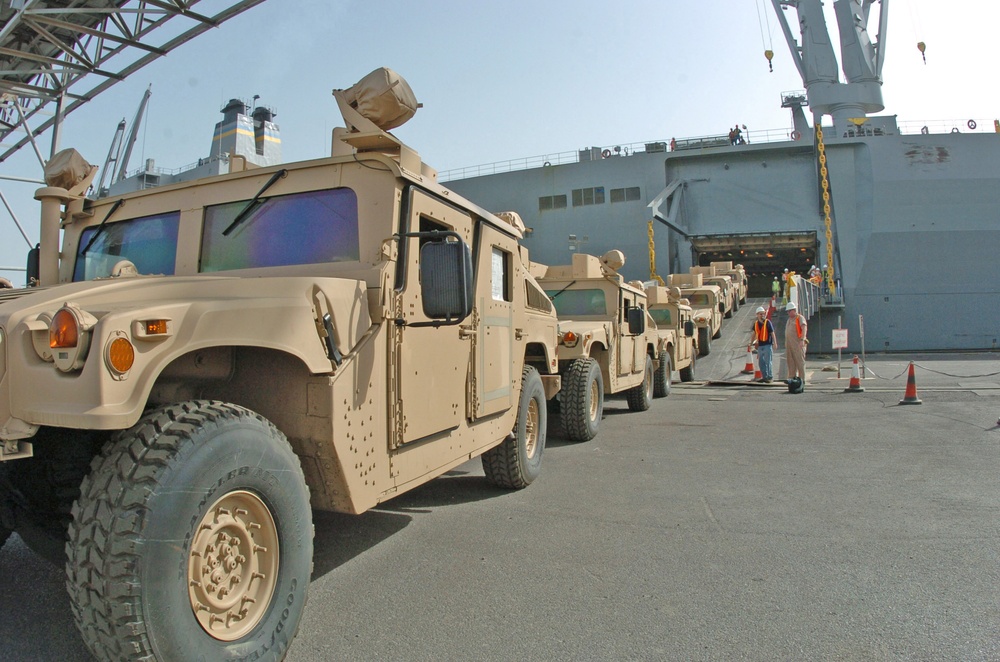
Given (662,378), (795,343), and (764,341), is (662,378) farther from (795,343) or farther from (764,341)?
(764,341)

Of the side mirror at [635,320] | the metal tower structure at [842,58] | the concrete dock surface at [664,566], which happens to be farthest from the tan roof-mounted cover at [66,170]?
the metal tower structure at [842,58]

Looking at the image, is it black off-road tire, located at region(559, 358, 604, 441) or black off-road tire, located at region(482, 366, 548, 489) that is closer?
black off-road tire, located at region(482, 366, 548, 489)

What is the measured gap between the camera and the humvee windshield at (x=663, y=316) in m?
14.1

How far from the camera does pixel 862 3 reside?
37.1 m

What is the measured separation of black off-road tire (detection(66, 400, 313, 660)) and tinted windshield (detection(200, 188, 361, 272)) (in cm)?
112

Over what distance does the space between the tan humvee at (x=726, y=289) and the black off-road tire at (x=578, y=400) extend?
56.9 feet

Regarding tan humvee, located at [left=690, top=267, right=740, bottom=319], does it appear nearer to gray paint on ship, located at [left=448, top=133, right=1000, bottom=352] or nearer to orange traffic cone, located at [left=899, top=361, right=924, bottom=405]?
gray paint on ship, located at [left=448, top=133, right=1000, bottom=352]

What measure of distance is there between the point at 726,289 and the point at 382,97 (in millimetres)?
23965

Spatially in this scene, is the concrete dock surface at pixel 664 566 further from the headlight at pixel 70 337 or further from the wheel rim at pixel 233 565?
the headlight at pixel 70 337

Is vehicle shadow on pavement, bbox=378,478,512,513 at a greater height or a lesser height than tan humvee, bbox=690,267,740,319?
lesser

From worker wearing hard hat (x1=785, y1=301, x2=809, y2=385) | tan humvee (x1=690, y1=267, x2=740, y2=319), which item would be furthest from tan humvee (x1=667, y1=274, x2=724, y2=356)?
worker wearing hard hat (x1=785, y1=301, x2=809, y2=385)

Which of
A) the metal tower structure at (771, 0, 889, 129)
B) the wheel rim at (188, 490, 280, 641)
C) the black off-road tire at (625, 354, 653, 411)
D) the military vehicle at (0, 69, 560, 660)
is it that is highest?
the metal tower structure at (771, 0, 889, 129)

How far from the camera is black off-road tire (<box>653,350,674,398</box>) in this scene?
11742 mm

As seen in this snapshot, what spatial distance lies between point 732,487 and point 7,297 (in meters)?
4.93
